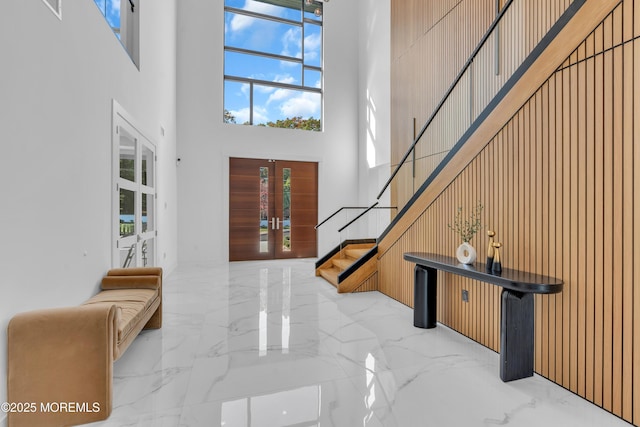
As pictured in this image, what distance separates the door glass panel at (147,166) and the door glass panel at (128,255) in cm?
113

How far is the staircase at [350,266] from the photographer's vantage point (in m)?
5.19

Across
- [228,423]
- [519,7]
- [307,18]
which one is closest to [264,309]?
[228,423]

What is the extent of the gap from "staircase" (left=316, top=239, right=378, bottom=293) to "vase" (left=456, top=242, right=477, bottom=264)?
2.23 m

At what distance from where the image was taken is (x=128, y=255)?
4.21 meters

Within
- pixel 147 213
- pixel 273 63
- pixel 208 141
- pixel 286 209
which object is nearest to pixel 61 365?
pixel 147 213

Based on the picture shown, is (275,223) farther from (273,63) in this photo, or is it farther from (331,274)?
(273,63)

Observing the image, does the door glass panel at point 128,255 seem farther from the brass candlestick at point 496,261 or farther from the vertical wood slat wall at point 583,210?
the vertical wood slat wall at point 583,210

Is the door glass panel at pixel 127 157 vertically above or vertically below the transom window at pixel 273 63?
below

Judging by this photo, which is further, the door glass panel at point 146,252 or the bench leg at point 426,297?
the door glass panel at point 146,252

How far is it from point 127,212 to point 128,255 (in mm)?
570

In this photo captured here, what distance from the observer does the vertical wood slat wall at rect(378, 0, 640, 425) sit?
201 cm

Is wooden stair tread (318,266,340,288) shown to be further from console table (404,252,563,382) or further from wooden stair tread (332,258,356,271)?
console table (404,252,563,382)

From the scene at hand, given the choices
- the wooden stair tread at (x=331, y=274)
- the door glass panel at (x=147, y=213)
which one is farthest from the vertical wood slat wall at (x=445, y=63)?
the door glass panel at (x=147, y=213)

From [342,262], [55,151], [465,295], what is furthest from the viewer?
[342,262]
